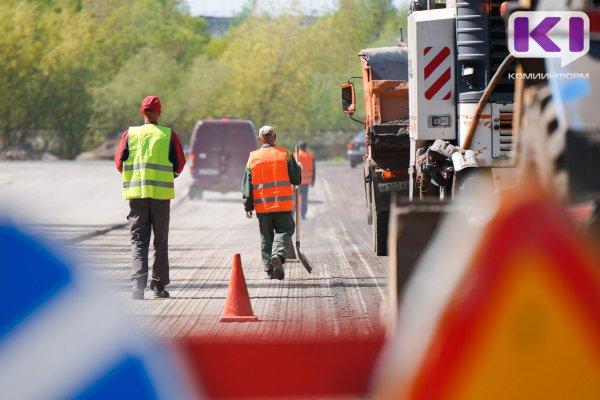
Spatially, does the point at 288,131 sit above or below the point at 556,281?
below

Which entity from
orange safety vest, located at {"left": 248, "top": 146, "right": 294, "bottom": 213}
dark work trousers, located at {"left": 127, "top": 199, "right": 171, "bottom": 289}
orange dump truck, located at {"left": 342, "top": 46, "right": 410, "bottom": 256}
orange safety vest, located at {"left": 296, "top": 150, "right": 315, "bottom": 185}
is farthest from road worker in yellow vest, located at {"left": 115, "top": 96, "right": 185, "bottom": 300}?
orange safety vest, located at {"left": 296, "top": 150, "right": 315, "bottom": 185}

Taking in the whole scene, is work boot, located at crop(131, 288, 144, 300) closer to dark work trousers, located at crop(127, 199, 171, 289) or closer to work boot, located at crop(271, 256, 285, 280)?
dark work trousers, located at crop(127, 199, 171, 289)

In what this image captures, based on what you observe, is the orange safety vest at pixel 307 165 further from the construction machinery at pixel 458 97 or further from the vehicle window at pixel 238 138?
Answer: the construction machinery at pixel 458 97

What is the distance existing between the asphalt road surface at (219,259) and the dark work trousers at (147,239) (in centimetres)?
22

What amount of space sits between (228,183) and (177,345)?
3535 cm

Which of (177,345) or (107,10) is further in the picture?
(107,10)

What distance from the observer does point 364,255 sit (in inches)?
707

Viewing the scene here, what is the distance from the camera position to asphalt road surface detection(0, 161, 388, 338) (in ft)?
31.9

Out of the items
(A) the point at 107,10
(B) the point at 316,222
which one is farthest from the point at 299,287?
(A) the point at 107,10

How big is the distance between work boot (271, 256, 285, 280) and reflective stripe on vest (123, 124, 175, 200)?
1994 mm

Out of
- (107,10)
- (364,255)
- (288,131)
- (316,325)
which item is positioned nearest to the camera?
(316,325)

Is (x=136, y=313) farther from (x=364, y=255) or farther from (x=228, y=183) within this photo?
(x=228, y=183)

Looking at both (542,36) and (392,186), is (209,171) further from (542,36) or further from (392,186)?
(542,36)

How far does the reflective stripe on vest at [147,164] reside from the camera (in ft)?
40.9
